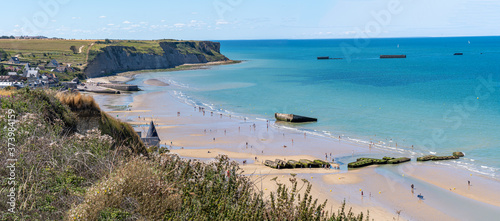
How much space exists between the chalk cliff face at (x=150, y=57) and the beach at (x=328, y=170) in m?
65.4

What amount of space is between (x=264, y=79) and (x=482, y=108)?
54.6 metres

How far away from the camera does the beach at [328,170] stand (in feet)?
78.0

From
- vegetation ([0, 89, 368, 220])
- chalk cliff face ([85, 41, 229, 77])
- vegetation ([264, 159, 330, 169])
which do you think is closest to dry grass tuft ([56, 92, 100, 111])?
vegetation ([0, 89, 368, 220])

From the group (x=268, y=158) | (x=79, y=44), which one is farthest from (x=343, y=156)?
(x=79, y=44)

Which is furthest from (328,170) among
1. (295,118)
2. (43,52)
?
(43,52)

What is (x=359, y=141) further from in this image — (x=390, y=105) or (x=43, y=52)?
(x=43, y=52)

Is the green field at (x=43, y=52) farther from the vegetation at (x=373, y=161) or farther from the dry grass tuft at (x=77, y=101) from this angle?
the dry grass tuft at (x=77, y=101)

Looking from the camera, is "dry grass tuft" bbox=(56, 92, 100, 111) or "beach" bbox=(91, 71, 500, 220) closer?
"dry grass tuft" bbox=(56, 92, 100, 111)

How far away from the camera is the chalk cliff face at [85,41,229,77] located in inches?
4508

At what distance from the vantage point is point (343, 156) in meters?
34.5

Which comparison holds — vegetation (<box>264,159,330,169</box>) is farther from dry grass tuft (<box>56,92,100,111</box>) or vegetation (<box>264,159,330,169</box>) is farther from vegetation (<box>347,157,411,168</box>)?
dry grass tuft (<box>56,92,100,111</box>)

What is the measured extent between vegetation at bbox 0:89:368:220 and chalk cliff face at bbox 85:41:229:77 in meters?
102

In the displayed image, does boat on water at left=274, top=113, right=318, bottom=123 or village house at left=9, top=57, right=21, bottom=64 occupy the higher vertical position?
village house at left=9, top=57, right=21, bottom=64

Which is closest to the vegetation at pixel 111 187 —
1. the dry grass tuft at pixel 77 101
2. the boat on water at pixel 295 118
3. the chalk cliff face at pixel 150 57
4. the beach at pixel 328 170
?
the beach at pixel 328 170
